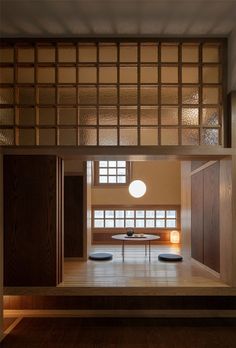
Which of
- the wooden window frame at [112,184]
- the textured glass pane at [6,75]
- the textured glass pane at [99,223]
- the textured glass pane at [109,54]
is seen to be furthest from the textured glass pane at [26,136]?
the textured glass pane at [99,223]

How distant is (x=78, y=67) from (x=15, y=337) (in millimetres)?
3129

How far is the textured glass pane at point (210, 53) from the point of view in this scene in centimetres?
383

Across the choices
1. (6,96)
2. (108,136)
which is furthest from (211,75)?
(6,96)

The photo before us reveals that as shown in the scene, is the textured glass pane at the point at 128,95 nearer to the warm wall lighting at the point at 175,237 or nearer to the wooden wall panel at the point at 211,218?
the wooden wall panel at the point at 211,218

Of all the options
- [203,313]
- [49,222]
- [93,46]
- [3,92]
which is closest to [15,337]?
[49,222]

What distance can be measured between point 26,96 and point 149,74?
4.86 feet

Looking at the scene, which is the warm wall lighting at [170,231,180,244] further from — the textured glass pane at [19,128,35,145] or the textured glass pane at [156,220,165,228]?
the textured glass pane at [19,128,35,145]

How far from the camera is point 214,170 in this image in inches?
171

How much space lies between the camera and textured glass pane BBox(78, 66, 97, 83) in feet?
12.6

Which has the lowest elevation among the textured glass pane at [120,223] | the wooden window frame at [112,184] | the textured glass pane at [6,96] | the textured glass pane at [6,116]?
the textured glass pane at [120,223]

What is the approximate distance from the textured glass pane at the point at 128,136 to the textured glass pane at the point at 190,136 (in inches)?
22.2

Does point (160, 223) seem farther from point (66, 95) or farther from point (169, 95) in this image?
point (66, 95)

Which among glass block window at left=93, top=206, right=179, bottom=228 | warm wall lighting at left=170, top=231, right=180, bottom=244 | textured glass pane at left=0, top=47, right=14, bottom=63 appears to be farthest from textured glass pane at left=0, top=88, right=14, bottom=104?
warm wall lighting at left=170, top=231, right=180, bottom=244

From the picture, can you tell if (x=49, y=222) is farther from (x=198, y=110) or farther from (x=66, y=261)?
(x=198, y=110)
